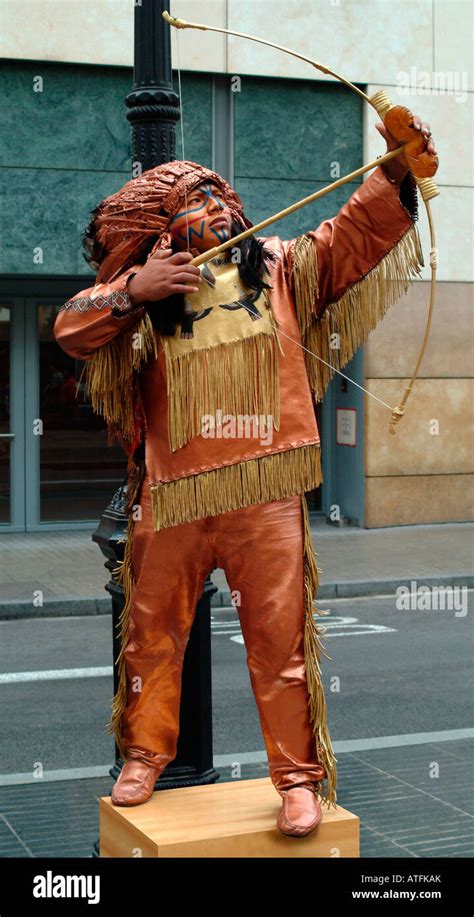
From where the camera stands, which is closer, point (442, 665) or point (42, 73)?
point (442, 665)

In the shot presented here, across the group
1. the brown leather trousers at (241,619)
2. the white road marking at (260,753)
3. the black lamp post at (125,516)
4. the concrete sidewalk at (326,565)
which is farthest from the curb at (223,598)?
the brown leather trousers at (241,619)

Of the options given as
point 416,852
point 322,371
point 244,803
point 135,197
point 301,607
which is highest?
point 135,197

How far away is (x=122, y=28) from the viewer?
13.0 metres

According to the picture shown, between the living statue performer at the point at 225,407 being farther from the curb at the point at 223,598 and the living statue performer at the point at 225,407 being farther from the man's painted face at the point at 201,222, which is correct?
the curb at the point at 223,598

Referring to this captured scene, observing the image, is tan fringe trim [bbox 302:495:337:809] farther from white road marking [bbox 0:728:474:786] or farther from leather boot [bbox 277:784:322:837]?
white road marking [bbox 0:728:474:786]

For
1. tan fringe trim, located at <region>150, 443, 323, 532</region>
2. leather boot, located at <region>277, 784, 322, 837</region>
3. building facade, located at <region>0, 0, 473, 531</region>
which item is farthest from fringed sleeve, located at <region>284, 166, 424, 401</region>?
building facade, located at <region>0, 0, 473, 531</region>

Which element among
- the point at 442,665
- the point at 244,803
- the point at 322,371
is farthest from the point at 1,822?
the point at 442,665

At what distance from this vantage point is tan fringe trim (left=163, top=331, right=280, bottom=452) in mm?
4195

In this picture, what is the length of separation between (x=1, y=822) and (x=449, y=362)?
10.1m

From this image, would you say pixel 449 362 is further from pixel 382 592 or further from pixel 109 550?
pixel 109 550

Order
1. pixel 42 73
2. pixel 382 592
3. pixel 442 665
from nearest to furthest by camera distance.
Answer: pixel 442 665, pixel 382 592, pixel 42 73

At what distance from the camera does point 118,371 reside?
4289 millimetres

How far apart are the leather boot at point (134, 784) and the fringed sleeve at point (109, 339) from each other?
1150 millimetres

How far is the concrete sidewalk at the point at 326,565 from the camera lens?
410 inches
